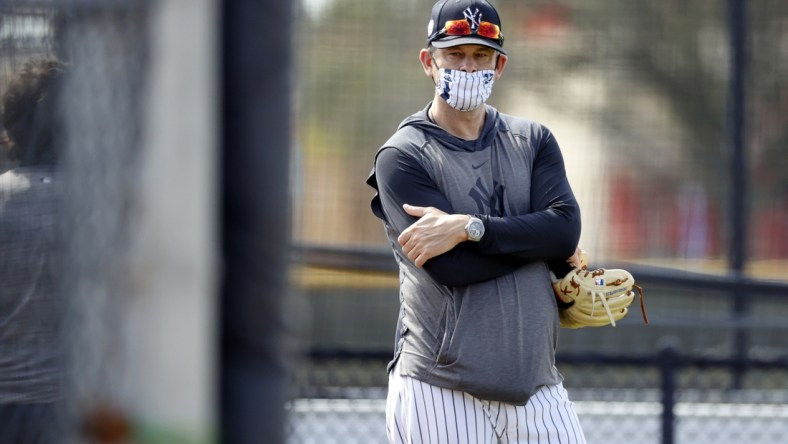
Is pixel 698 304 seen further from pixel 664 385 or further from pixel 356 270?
pixel 356 270

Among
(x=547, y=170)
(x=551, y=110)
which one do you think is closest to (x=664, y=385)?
(x=551, y=110)

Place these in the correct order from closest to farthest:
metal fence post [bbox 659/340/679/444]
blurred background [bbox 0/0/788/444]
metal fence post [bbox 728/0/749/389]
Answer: metal fence post [bbox 659/340/679/444] → blurred background [bbox 0/0/788/444] → metal fence post [bbox 728/0/749/389]

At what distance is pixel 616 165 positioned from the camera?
6.23 m

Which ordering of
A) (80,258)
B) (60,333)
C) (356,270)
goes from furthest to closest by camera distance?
(356,270)
(60,333)
(80,258)

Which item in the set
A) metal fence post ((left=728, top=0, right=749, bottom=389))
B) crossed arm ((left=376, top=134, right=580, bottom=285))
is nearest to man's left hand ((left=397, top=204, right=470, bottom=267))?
crossed arm ((left=376, top=134, right=580, bottom=285))

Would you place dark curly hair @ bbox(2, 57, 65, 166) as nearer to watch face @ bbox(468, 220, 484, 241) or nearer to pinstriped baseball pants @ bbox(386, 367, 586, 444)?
watch face @ bbox(468, 220, 484, 241)

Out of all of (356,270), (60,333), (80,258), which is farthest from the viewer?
(356,270)

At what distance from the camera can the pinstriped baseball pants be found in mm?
3162

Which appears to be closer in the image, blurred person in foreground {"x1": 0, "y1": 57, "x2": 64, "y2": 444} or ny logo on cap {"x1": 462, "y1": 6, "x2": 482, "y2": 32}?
blurred person in foreground {"x1": 0, "y1": 57, "x2": 64, "y2": 444}

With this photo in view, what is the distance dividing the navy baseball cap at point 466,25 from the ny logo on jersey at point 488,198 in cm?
38

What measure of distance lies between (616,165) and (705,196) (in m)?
0.49

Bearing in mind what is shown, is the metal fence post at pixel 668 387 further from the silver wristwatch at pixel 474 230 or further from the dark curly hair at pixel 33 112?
the dark curly hair at pixel 33 112

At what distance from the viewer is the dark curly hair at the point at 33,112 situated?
1.60m

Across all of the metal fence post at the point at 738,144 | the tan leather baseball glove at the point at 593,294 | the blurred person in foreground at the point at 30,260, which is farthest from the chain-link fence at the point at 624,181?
the blurred person in foreground at the point at 30,260
